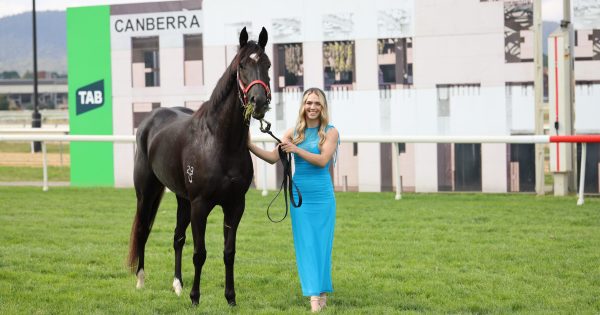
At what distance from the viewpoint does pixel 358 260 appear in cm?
766

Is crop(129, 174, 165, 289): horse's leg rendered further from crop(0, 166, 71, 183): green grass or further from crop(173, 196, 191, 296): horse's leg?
crop(0, 166, 71, 183): green grass

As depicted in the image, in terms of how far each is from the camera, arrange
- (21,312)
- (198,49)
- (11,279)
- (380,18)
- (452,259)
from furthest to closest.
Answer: (198,49) → (380,18) → (452,259) → (11,279) → (21,312)

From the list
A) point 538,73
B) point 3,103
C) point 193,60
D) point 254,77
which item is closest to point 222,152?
point 254,77

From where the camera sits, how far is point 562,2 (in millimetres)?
11742

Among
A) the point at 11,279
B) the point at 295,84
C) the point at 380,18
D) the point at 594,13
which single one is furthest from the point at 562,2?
the point at 11,279

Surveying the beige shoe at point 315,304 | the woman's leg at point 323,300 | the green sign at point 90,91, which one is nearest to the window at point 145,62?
the green sign at point 90,91

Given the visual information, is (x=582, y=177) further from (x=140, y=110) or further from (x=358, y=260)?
(x=140, y=110)

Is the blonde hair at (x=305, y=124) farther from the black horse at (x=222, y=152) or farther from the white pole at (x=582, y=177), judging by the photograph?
the white pole at (x=582, y=177)

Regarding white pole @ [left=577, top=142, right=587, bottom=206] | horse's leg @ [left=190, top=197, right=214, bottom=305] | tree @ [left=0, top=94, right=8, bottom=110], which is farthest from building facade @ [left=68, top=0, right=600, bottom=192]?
tree @ [left=0, top=94, right=8, bottom=110]

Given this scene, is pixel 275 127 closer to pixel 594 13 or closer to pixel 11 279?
pixel 594 13

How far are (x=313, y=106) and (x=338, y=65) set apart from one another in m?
7.46

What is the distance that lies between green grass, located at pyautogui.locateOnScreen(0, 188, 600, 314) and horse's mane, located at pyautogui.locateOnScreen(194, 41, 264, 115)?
146cm

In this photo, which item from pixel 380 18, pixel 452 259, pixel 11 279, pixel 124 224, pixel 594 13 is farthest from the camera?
pixel 380 18

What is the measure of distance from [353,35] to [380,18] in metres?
0.50
